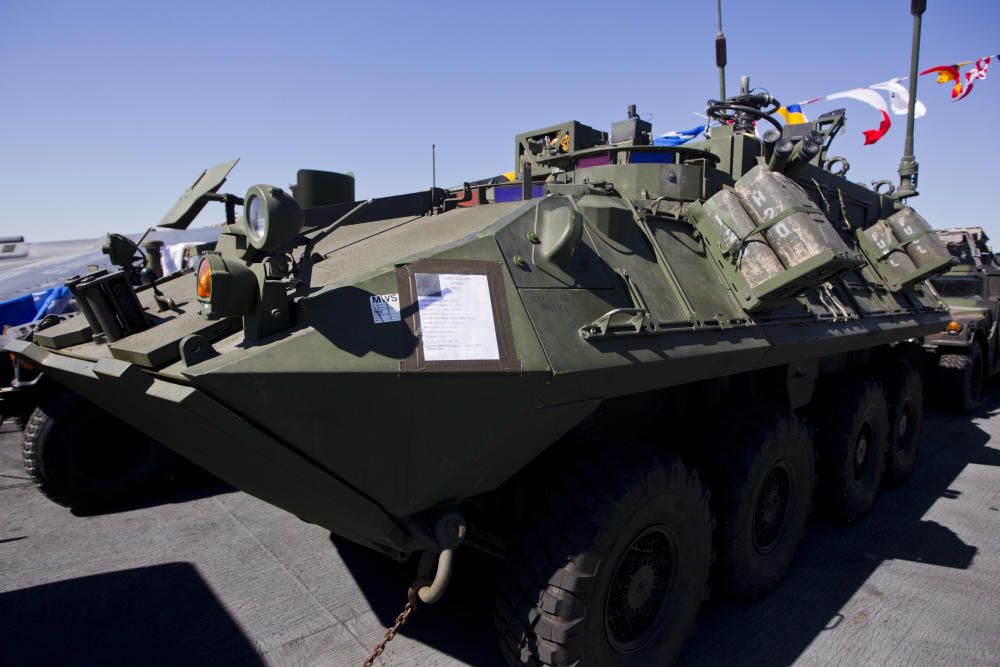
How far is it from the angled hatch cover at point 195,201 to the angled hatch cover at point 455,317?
131 cm

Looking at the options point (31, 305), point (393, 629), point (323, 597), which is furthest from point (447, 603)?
point (31, 305)

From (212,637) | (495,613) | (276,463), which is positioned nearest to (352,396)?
(276,463)

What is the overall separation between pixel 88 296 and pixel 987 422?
996cm

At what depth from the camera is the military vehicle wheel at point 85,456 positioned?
15.6 ft

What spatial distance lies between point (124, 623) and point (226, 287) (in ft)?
7.60

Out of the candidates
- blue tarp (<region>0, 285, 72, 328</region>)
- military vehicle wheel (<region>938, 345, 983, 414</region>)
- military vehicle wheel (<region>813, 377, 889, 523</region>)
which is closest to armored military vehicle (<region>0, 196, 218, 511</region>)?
military vehicle wheel (<region>813, 377, 889, 523</region>)

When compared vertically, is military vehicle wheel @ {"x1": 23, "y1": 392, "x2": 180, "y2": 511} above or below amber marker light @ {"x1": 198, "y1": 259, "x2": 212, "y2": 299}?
below

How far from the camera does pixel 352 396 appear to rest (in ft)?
6.69

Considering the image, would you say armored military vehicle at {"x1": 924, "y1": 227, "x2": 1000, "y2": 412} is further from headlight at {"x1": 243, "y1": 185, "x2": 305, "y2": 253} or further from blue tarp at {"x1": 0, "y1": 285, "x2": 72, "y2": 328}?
blue tarp at {"x1": 0, "y1": 285, "x2": 72, "y2": 328}

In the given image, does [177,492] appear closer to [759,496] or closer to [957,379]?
[759,496]

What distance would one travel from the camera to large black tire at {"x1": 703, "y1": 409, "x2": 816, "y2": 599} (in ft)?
11.1

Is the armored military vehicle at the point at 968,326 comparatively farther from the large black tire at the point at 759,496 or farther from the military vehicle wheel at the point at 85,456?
the military vehicle wheel at the point at 85,456

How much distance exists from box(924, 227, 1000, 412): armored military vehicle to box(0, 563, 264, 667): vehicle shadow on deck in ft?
27.5

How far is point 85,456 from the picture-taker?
5008 millimetres
